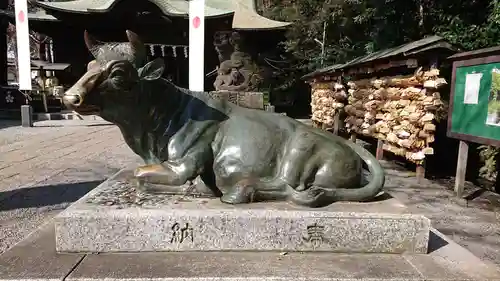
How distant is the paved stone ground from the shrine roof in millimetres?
8320

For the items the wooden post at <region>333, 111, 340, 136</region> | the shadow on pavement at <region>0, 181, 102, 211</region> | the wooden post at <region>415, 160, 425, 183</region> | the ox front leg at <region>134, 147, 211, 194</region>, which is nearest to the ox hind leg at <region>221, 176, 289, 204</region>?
the ox front leg at <region>134, 147, 211, 194</region>

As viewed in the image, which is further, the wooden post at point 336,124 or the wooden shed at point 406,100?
the wooden post at point 336,124

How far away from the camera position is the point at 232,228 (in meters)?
2.48

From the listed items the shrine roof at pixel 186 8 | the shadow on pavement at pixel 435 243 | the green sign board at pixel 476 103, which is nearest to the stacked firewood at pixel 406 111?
the green sign board at pixel 476 103

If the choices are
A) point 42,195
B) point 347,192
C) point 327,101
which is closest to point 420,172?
point 347,192

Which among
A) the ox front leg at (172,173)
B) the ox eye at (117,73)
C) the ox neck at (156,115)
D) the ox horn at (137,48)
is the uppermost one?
the ox horn at (137,48)

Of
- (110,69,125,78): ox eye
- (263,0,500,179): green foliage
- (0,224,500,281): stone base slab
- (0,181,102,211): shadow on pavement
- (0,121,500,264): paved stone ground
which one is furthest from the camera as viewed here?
(263,0,500,179): green foliage

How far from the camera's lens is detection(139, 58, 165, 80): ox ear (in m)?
2.65

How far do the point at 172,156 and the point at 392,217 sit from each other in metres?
1.45

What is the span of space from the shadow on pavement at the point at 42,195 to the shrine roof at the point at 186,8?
1257cm

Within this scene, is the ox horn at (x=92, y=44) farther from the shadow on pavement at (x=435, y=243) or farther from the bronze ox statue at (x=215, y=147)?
the shadow on pavement at (x=435, y=243)

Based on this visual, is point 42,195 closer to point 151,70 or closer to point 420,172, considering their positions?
point 151,70

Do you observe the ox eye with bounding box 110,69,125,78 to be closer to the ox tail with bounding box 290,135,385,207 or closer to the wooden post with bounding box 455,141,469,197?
the ox tail with bounding box 290,135,385,207

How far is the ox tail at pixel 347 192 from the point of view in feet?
8.54
